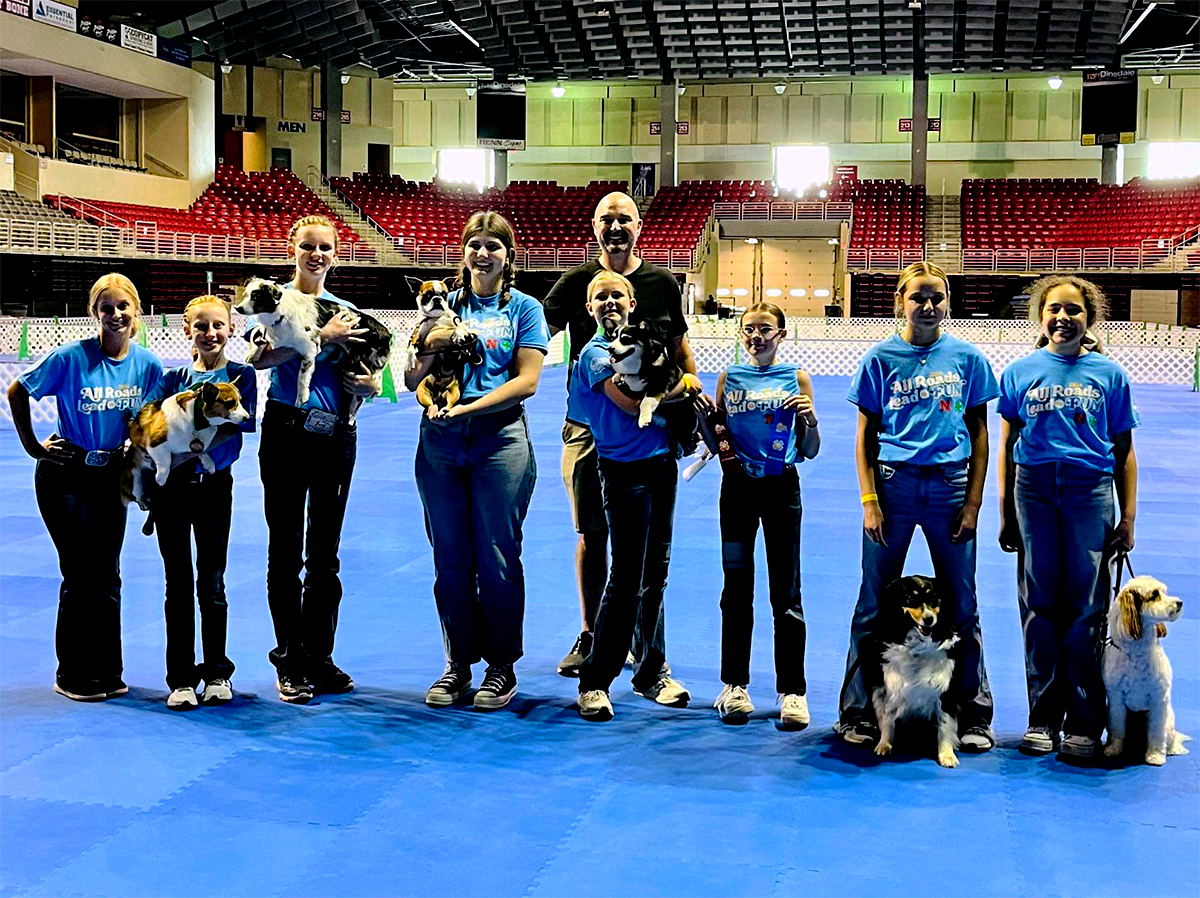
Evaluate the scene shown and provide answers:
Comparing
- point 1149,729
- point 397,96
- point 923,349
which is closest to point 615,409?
point 923,349

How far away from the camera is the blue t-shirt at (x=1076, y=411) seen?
4.53 m

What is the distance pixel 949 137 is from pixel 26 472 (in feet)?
114

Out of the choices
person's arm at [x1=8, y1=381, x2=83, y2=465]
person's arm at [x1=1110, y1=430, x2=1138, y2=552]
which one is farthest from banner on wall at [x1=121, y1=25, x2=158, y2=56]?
person's arm at [x1=1110, y1=430, x2=1138, y2=552]

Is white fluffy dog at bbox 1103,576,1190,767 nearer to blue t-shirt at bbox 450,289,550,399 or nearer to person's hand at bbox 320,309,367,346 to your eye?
blue t-shirt at bbox 450,289,550,399

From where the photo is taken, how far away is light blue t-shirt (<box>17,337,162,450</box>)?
5031 mm

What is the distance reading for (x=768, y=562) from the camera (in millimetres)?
4992

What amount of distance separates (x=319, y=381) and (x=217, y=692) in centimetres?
135

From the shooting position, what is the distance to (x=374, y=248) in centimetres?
3666

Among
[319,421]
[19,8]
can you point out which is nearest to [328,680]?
[319,421]

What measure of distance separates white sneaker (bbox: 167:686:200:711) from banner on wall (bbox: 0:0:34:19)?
1137 inches

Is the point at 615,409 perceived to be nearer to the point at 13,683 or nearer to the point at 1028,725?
the point at 1028,725

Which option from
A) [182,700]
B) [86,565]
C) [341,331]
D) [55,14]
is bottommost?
[182,700]

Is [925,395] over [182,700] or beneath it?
over

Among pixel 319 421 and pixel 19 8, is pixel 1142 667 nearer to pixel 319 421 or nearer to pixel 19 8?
pixel 319 421
